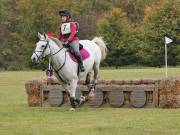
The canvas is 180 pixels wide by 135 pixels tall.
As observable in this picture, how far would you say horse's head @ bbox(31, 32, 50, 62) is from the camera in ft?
49.8

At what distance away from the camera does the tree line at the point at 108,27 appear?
77.3 meters

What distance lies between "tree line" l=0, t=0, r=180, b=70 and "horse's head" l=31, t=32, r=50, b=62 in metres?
53.6

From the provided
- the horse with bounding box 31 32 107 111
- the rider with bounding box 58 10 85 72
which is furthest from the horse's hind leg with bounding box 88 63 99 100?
the rider with bounding box 58 10 85 72

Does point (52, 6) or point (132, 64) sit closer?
point (132, 64)

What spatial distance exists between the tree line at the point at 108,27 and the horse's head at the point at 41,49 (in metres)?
53.6

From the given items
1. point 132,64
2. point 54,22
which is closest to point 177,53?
point 132,64

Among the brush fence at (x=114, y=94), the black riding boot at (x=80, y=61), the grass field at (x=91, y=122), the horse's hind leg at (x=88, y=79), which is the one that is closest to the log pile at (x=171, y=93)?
the brush fence at (x=114, y=94)

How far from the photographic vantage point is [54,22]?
86938mm

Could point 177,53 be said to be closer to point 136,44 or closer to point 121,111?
point 136,44

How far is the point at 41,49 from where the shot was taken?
15.4 meters

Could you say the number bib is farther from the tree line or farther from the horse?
the tree line

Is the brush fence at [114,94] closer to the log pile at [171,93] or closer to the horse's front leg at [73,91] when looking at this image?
the log pile at [171,93]

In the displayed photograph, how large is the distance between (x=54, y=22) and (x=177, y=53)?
21.9m

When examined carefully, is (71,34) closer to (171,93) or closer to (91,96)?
(91,96)
